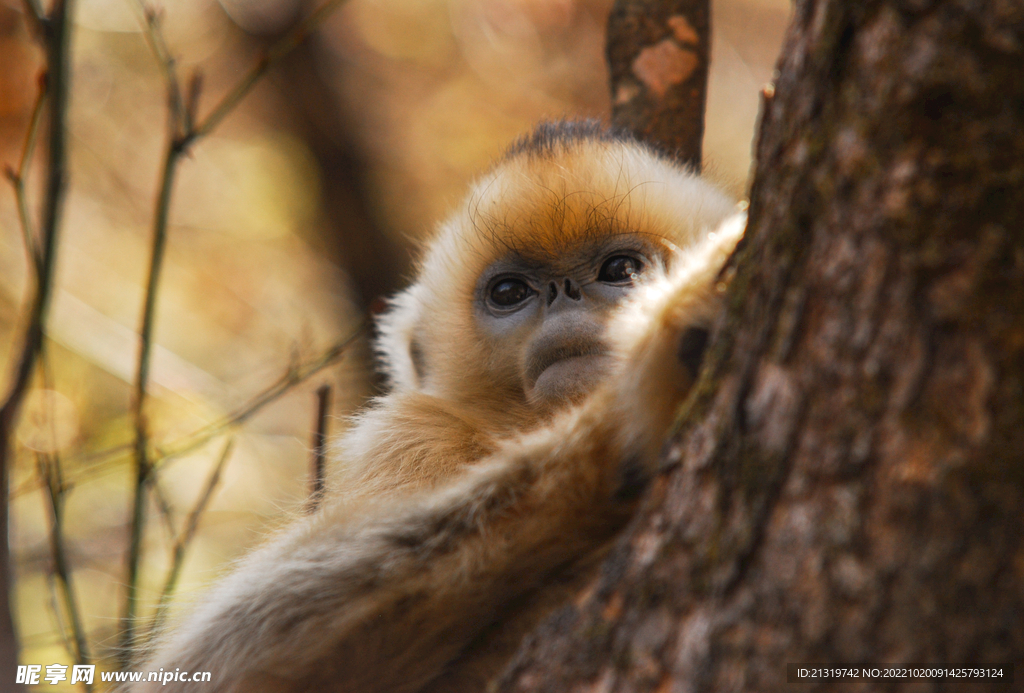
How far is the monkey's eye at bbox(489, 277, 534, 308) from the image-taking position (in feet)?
8.92

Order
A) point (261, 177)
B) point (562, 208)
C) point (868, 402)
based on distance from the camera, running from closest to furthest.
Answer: point (868, 402) < point (562, 208) < point (261, 177)

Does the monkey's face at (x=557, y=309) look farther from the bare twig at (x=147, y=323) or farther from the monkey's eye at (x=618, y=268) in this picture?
the bare twig at (x=147, y=323)

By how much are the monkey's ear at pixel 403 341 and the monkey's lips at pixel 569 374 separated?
851 mm

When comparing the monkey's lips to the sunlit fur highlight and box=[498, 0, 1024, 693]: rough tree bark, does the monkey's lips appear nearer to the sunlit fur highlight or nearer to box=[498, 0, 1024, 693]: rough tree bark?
the sunlit fur highlight

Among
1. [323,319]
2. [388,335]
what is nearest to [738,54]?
[323,319]

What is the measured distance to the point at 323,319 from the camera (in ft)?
22.1

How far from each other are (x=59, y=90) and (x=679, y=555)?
1842 mm

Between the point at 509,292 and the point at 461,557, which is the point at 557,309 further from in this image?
the point at 461,557

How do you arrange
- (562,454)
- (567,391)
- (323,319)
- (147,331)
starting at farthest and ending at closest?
(323,319), (147,331), (567,391), (562,454)

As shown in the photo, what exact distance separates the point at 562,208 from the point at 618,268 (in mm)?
273

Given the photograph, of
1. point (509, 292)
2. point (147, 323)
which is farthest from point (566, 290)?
point (147, 323)

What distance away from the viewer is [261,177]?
21.3ft

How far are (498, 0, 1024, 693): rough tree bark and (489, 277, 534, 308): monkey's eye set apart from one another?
172 centimetres

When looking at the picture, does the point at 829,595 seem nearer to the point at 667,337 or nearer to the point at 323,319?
the point at 667,337
